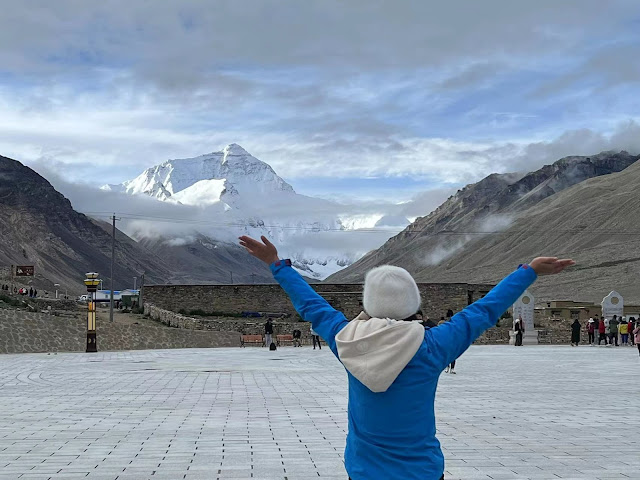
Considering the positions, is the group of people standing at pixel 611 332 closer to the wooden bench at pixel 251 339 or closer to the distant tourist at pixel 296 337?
the distant tourist at pixel 296 337

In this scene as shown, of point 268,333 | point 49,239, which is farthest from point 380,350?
point 49,239

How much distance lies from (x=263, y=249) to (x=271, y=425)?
6.77 metres

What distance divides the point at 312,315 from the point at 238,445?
17.3 ft

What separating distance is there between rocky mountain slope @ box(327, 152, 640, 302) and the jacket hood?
267 ft

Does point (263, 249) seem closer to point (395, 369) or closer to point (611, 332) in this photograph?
point (395, 369)

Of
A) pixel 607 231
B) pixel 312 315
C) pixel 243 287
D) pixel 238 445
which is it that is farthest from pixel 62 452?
pixel 607 231

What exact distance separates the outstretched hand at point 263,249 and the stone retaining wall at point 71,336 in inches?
→ 1178

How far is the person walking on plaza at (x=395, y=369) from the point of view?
372 centimetres

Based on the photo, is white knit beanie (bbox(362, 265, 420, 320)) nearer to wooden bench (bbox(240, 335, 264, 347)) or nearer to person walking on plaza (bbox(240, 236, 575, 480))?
person walking on plaza (bbox(240, 236, 575, 480))

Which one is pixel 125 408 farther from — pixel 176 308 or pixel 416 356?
pixel 176 308

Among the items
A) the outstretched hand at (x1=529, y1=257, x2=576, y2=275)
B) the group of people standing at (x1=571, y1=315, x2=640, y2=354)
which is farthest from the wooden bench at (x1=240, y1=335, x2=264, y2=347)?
the outstretched hand at (x1=529, y1=257, x2=576, y2=275)

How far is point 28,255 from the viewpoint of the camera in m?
120

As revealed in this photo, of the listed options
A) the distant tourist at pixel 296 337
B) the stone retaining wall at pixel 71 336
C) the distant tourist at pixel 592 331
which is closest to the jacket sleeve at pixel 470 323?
the stone retaining wall at pixel 71 336

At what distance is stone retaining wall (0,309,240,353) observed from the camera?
107 ft
